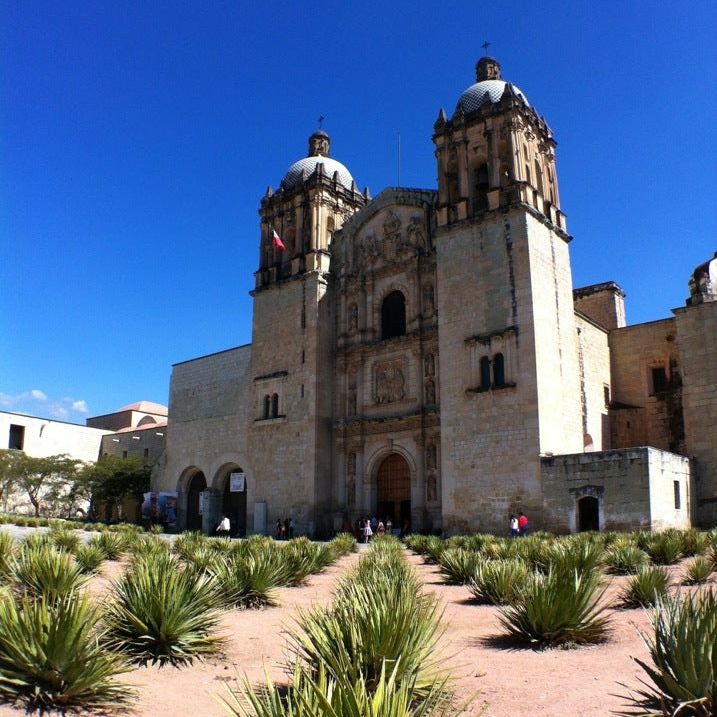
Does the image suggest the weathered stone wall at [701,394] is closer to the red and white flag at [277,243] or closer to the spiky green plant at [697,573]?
the spiky green plant at [697,573]

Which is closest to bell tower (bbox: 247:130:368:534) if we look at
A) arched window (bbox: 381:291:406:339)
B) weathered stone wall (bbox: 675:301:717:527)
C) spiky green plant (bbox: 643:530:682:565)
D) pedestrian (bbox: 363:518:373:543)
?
arched window (bbox: 381:291:406:339)

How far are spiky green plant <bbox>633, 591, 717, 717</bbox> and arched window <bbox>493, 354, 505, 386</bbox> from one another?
1929 cm

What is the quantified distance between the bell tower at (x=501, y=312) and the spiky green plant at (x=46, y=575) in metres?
16.5

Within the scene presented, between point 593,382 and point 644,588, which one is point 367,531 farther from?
point 644,588

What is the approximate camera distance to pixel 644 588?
8258 mm

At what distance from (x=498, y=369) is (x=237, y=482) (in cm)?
1447

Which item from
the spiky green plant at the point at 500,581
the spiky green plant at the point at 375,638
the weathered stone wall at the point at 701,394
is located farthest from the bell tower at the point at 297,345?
the spiky green plant at the point at 375,638

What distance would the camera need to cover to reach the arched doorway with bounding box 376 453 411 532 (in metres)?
26.9

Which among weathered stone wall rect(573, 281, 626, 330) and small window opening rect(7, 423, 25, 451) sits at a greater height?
weathered stone wall rect(573, 281, 626, 330)

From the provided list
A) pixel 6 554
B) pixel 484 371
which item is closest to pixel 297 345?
pixel 484 371

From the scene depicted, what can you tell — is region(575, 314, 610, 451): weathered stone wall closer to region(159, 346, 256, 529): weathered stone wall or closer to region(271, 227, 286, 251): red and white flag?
region(271, 227, 286, 251): red and white flag

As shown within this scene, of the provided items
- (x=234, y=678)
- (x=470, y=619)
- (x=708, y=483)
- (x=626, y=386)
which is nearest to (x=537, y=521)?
(x=708, y=483)

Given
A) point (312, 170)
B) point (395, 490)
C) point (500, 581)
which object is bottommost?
point (500, 581)

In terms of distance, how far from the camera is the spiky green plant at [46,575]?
24.2 feet
